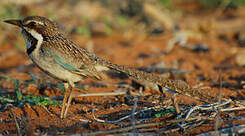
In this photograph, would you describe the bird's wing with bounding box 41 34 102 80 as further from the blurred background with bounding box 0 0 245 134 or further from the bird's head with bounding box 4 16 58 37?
the blurred background with bounding box 0 0 245 134

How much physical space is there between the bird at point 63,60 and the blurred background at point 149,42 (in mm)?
863

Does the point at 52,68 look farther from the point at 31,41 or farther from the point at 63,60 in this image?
the point at 31,41

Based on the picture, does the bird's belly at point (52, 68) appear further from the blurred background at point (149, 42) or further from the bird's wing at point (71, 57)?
the blurred background at point (149, 42)

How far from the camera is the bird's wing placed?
14.0ft

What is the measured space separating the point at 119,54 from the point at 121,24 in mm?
2039

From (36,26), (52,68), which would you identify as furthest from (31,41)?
(52,68)

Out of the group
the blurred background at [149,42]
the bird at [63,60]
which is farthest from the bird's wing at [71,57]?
the blurred background at [149,42]

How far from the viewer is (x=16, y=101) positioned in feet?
16.4

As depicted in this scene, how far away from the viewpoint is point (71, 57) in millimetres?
4324

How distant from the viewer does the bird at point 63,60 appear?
4.25 metres

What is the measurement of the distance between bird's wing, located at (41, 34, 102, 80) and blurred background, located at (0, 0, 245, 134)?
34.7 inches

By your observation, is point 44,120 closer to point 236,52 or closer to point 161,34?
point 236,52


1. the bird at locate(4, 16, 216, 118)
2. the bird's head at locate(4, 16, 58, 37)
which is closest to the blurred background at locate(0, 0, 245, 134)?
the bird at locate(4, 16, 216, 118)

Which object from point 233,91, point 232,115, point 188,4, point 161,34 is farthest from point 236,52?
point 188,4
